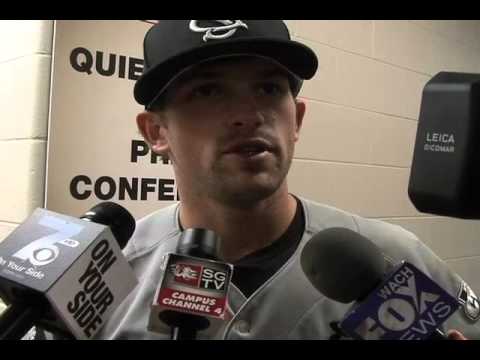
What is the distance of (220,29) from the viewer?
82 cm

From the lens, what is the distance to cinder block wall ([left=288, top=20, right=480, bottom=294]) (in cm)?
186

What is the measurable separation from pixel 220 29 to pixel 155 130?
28cm

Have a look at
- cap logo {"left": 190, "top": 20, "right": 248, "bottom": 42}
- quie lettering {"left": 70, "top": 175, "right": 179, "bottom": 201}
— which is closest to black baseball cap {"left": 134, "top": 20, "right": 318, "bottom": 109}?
cap logo {"left": 190, "top": 20, "right": 248, "bottom": 42}

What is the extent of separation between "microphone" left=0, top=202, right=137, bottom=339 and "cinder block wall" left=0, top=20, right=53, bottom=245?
2.39 ft

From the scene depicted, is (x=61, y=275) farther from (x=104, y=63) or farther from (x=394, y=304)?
(x=104, y=63)

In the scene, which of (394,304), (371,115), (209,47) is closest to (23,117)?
(209,47)

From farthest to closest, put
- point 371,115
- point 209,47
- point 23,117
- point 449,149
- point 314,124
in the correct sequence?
1. point 371,115
2. point 314,124
3. point 23,117
4. point 209,47
5. point 449,149

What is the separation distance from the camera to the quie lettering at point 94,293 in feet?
1.86

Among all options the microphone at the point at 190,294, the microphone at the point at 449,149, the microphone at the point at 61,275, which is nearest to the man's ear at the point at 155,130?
the microphone at the point at 61,275

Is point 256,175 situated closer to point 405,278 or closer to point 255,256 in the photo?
point 255,256

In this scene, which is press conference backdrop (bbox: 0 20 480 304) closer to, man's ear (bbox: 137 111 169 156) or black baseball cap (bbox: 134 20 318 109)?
man's ear (bbox: 137 111 169 156)
